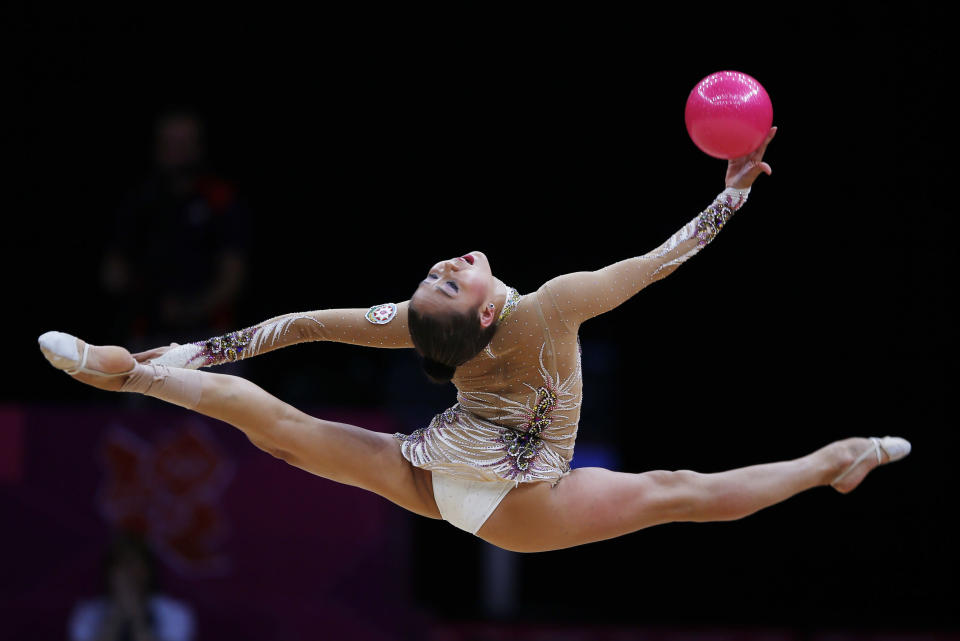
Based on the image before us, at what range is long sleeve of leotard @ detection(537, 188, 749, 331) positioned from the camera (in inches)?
142

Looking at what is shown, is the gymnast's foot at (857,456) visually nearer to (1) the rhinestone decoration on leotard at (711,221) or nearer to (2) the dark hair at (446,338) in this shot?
(1) the rhinestone decoration on leotard at (711,221)

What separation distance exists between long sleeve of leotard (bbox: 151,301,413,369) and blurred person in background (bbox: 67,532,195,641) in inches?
98.0

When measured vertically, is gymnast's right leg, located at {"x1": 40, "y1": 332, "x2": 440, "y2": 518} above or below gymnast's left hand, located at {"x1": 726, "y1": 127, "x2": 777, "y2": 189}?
below

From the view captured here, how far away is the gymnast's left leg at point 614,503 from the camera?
148 inches

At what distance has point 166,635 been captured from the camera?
19.4 ft

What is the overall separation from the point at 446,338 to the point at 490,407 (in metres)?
0.36

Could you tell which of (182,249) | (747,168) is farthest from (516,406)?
(182,249)

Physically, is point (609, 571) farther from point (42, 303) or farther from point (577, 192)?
point (42, 303)

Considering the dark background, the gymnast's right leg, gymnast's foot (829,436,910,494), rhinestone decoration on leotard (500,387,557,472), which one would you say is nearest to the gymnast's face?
rhinestone decoration on leotard (500,387,557,472)

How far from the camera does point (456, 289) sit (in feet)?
11.6

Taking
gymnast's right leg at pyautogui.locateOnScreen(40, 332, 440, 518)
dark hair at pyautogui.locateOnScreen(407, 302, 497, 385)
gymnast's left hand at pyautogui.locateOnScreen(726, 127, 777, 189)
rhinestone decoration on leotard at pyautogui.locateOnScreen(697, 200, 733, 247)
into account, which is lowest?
gymnast's right leg at pyautogui.locateOnScreen(40, 332, 440, 518)

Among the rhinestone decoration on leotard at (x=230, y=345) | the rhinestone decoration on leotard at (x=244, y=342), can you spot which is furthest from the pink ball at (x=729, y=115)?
the rhinestone decoration on leotard at (x=230, y=345)

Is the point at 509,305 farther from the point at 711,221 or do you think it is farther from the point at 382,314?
the point at 711,221

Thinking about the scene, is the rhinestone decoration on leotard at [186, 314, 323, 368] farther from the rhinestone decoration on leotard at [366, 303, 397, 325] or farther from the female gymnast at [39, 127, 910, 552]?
the rhinestone decoration on leotard at [366, 303, 397, 325]
